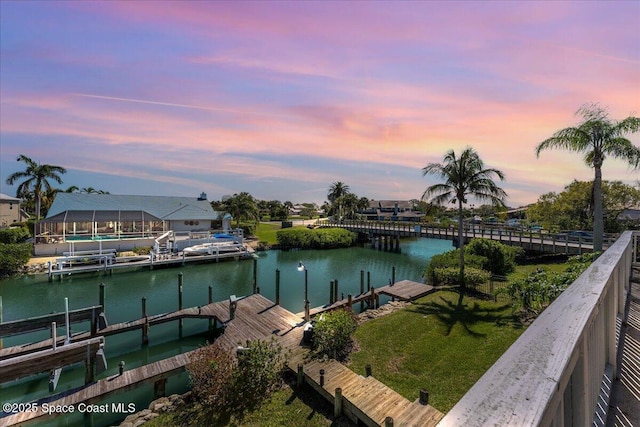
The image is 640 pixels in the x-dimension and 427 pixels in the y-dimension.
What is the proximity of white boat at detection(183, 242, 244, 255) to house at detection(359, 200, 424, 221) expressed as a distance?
59975mm

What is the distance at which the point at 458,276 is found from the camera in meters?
18.2

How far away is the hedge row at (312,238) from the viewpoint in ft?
137

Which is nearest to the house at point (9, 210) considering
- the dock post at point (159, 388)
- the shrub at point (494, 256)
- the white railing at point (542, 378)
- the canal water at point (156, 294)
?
the canal water at point (156, 294)

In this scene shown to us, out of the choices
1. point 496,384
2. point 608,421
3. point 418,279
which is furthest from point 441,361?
point 418,279

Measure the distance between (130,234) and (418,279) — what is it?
3130 centimetres

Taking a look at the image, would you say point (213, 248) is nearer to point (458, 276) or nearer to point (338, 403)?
point (458, 276)

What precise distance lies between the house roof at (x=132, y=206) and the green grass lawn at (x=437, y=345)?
3382cm

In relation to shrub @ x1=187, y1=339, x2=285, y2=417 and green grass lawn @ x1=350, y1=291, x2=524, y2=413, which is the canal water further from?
green grass lawn @ x1=350, y1=291, x2=524, y2=413

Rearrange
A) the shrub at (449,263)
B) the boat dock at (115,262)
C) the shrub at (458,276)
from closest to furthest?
the shrub at (458,276), the shrub at (449,263), the boat dock at (115,262)

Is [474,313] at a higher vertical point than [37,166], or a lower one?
lower

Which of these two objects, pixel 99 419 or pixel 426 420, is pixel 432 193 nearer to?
pixel 426 420

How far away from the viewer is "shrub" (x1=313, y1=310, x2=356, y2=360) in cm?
1018

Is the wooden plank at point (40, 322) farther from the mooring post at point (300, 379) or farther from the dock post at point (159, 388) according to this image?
the mooring post at point (300, 379)

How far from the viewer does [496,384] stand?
1121 millimetres
